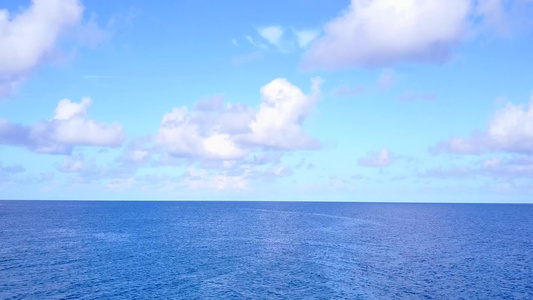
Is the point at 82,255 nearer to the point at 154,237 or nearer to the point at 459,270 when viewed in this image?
the point at 154,237

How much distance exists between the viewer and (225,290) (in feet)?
242

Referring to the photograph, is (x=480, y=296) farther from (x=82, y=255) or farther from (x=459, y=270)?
(x=82, y=255)

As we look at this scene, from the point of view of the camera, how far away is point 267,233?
162000mm

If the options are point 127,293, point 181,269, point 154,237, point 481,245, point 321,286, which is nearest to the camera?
point 127,293

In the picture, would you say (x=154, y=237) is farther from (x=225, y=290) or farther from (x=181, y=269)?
(x=225, y=290)

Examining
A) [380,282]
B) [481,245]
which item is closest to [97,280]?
[380,282]

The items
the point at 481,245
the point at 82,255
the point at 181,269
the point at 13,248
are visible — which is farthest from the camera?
the point at 481,245

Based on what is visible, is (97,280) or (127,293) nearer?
(127,293)

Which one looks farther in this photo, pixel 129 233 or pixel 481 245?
pixel 129 233

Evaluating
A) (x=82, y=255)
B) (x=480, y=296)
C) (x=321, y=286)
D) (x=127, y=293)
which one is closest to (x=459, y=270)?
(x=480, y=296)

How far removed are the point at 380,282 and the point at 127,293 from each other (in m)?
47.2

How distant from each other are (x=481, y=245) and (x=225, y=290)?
317 ft

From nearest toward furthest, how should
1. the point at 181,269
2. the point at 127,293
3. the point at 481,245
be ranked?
the point at 127,293 < the point at 181,269 < the point at 481,245

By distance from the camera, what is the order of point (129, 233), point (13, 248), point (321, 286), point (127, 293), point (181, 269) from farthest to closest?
point (129, 233) → point (13, 248) → point (181, 269) → point (321, 286) → point (127, 293)
